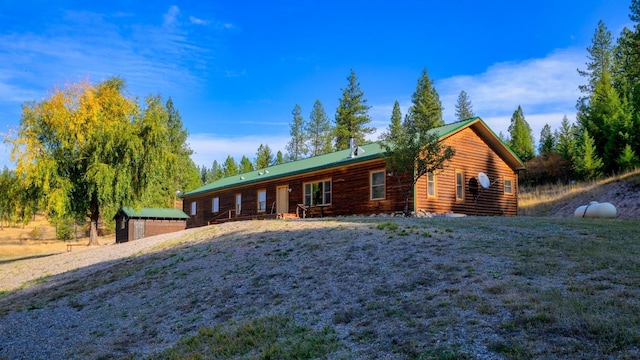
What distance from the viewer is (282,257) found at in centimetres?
1157

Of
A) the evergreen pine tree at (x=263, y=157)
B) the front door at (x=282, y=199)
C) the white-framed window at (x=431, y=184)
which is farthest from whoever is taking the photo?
the evergreen pine tree at (x=263, y=157)

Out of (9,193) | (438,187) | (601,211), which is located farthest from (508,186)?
(9,193)

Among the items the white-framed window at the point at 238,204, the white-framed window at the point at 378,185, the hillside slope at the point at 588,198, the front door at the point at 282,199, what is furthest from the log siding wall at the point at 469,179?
the white-framed window at the point at 238,204

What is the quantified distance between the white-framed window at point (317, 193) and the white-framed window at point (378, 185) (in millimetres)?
3093

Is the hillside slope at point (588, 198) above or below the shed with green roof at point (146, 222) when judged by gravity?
above

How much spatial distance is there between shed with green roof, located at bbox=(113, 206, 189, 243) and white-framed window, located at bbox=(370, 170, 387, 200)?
686 inches

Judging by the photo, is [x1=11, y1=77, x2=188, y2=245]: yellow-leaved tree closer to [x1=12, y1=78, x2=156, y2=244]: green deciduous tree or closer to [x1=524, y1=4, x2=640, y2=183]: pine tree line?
[x1=12, y1=78, x2=156, y2=244]: green deciduous tree

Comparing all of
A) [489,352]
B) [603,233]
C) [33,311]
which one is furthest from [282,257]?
[603,233]

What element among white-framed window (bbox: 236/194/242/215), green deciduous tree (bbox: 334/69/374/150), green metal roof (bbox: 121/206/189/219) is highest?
green deciduous tree (bbox: 334/69/374/150)

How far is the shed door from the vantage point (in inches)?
1298

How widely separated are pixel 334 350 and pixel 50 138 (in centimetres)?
2145

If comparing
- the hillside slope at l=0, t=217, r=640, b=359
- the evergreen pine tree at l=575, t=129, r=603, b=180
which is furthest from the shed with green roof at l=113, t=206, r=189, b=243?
the evergreen pine tree at l=575, t=129, r=603, b=180

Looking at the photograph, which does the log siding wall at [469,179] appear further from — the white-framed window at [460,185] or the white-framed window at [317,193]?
the white-framed window at [317,193]

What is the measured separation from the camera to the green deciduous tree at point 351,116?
180ft
